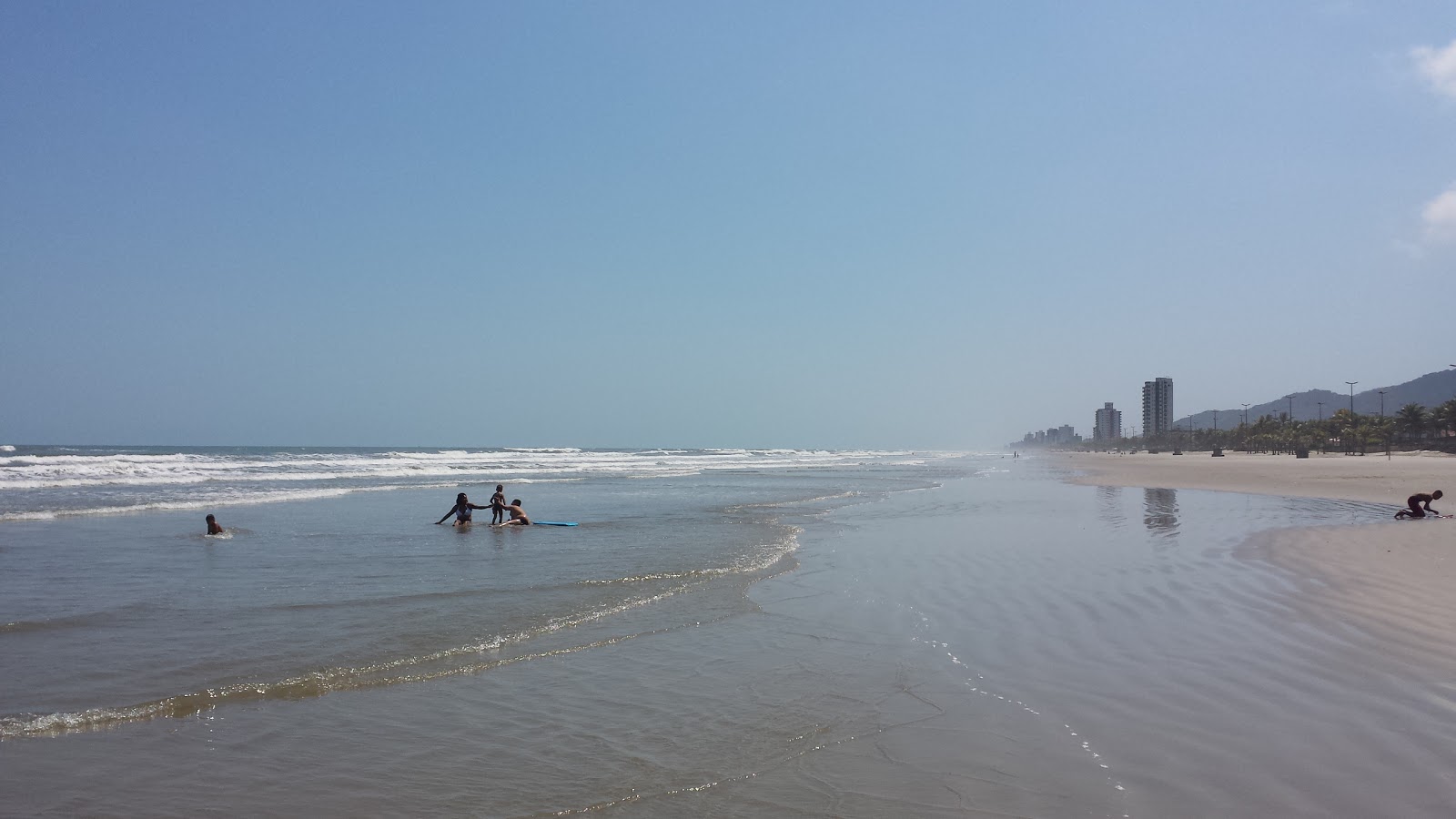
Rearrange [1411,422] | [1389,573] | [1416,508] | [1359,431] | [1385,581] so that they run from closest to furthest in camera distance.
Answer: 1. [1385,581]
2. [1389,573]
3. [1416,508]
4. [1359,431]
5. [1411,422]

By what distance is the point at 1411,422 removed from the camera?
295 ft

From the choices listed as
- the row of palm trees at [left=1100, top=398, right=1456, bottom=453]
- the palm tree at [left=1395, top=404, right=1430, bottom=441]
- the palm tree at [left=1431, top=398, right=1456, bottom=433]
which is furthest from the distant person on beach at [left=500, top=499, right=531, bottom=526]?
the palm tree at [left=1395, top=404, right=1430, bottom=441]

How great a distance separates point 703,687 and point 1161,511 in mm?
18466

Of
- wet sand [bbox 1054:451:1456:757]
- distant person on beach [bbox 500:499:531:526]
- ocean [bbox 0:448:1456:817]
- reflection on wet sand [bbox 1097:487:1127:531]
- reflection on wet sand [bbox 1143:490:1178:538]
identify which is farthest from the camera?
distant person on beach [bbox 500:499:531:526]

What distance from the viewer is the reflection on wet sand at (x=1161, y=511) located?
1653 centimetres

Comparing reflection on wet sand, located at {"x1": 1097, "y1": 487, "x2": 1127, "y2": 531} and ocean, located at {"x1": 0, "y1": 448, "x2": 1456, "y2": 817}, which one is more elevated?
reflection on wet sand, located at {"x1": 1097, "y1": 487, "x2": 1127, "y2": 531}

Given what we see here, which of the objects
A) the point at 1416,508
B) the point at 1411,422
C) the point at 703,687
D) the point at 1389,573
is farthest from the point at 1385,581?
the point at 1411,422

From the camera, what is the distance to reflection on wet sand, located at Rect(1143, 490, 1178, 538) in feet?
54.2

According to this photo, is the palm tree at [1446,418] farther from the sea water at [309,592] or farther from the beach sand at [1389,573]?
the sea water at [309,592]

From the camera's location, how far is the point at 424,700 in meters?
5.95

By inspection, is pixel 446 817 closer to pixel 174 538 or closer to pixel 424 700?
pixel 424 700

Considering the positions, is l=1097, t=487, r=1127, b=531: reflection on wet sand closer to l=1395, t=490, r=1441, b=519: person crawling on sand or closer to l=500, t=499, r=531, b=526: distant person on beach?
l=1395, t=490, r=1441, b=519: person crawling on sand

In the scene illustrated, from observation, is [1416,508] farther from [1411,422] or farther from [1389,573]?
[1411,422]

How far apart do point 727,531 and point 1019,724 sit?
488 inches
